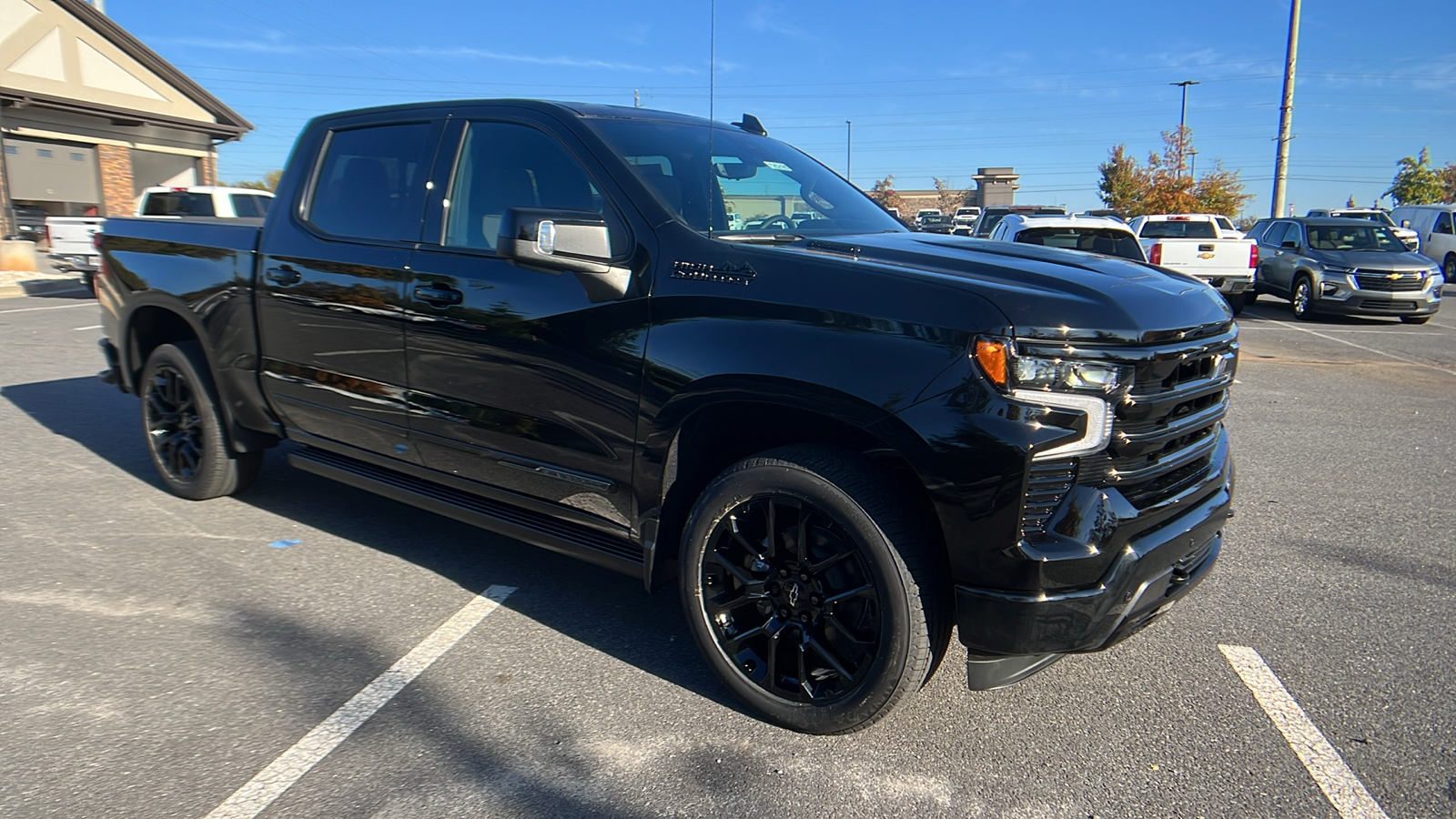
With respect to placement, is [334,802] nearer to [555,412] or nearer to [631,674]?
[631,674]

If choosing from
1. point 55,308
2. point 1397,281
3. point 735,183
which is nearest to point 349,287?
point 735,183

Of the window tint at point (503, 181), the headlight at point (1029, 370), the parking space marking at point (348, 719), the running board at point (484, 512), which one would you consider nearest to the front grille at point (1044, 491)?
the headlight at point (1029, 370)

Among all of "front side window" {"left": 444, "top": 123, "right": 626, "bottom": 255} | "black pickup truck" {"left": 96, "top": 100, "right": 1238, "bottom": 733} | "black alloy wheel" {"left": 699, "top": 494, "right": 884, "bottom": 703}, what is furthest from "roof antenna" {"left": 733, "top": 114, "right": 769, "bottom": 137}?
"black alloy wheel" {"left": 699, "top": 494, "right": 884, "bottom": 703}

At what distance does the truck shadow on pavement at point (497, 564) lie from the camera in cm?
360

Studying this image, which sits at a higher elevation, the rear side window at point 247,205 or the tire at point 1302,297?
the rear side window at point 247,205

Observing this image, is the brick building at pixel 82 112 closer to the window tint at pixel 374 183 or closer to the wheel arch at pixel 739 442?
the window tint at pixel 374 183

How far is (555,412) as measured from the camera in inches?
136

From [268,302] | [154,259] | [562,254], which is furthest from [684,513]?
[154,259]

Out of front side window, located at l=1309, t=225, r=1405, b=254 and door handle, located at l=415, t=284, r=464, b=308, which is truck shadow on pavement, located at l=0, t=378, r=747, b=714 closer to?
door handle, located at l=415, t=284, r=464, b=308

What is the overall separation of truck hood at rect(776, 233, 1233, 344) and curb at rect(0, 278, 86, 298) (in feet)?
63.6

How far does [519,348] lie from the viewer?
3514mm

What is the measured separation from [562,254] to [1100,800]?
231 cm

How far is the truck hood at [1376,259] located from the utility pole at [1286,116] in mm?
10018

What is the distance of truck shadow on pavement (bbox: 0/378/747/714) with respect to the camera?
11.8 feet
